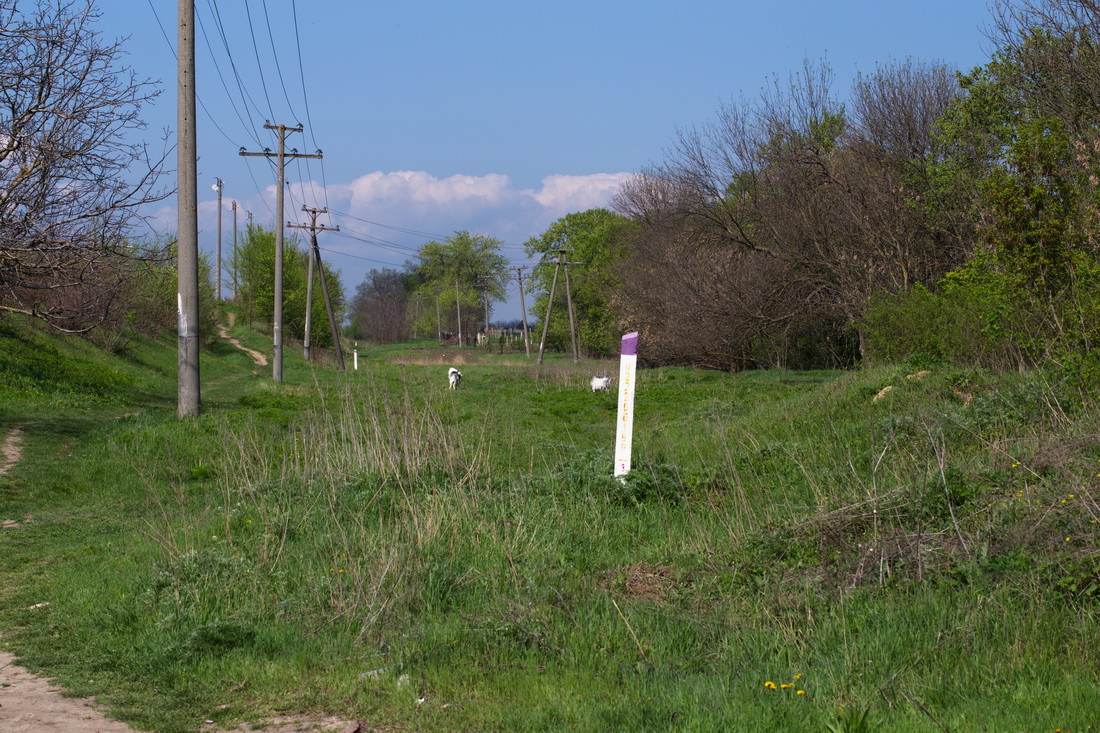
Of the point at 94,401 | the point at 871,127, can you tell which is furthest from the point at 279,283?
the point at 871,127

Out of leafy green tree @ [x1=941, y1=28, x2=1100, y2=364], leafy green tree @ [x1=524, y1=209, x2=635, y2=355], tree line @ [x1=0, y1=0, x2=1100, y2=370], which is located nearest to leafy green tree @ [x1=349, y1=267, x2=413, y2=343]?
leafy green tree @ [x1=524, y1=209, x2=635, y2=355]

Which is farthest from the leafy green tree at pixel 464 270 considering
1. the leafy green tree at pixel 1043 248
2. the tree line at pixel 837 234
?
the leafy green tree at pixel 1043 248

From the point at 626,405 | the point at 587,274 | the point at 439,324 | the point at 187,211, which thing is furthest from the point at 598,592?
the point at 439,324

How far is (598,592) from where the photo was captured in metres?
5.89

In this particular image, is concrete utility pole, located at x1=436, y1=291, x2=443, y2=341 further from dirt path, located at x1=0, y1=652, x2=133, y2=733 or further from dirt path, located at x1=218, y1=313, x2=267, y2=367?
dirt path, located at x1=0, y1=652, x2=133, y2=733

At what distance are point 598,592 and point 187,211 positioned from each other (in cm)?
1139

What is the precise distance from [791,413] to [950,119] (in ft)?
44.0

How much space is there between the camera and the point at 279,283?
32469mm

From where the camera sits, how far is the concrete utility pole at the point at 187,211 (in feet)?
48.3

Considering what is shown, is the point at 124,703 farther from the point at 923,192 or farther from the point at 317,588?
the point at 923,192

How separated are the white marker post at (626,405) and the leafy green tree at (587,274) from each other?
45.4 meters

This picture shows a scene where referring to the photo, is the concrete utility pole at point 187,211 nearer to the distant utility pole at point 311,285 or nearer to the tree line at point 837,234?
the tree line at point 837,234

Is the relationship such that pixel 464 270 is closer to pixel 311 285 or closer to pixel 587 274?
pixel 587 274

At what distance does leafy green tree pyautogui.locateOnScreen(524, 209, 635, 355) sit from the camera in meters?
59.9
